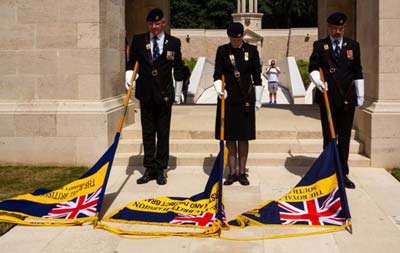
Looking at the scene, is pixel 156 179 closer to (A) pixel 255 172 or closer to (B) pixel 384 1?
(A) pixel 255 172

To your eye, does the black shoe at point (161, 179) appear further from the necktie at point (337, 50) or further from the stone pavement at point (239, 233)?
the necktie at point (337, 50)

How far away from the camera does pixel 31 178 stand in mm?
6621

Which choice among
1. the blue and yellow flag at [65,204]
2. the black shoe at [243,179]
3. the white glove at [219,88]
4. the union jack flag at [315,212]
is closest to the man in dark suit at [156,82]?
the white glove at [219,88]

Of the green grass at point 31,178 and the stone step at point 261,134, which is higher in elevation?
the stone step at point 261,134

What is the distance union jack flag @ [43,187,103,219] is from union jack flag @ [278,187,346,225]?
1692mm

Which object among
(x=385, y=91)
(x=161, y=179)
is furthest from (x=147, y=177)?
(x=385, y=91)

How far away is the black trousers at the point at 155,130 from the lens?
6.17 meters

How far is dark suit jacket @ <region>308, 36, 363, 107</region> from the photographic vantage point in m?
5.80

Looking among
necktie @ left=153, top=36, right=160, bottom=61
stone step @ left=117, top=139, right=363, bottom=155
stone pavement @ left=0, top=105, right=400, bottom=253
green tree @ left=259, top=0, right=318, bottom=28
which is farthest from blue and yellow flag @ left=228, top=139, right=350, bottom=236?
green tree @ left=259, top=0, right=318, bottom=28

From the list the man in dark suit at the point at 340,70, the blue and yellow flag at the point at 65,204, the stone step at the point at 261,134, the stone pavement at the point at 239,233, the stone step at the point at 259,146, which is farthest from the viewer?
the stone step at the point at 261,134

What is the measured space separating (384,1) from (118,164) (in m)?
4.15

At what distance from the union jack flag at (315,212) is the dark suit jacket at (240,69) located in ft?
5.06

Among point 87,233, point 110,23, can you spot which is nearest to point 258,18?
point 110,23

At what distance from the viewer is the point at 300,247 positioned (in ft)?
13.3
